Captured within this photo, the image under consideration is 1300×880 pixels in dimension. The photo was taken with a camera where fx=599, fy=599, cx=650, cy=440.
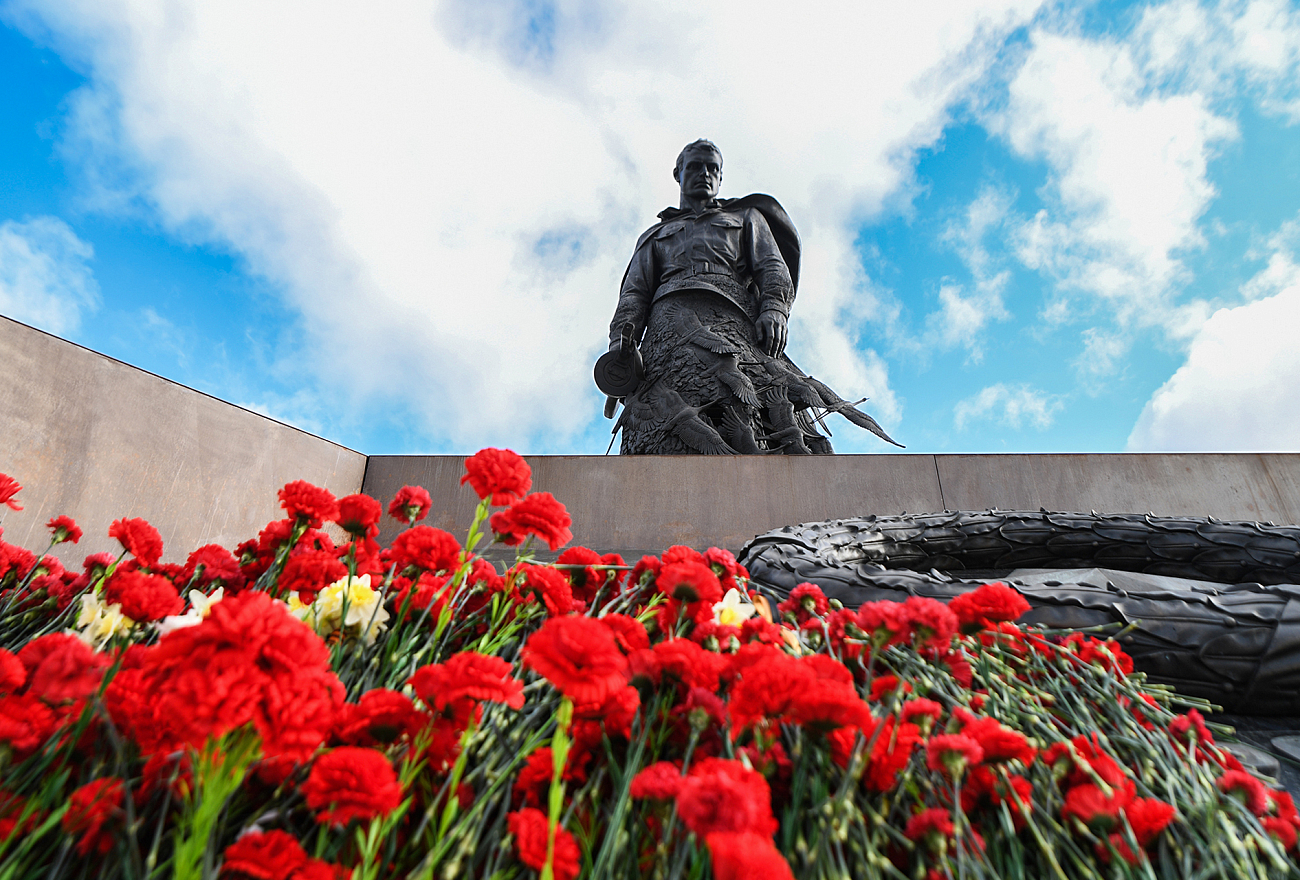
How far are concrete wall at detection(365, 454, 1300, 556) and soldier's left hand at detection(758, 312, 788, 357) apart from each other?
7.04ft

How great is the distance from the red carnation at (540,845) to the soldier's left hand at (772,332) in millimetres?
5850

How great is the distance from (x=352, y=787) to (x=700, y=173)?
725cm

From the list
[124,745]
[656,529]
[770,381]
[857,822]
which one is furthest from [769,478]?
[124,745]

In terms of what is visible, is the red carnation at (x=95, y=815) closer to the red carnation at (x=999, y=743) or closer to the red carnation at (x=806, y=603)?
the red carnation at (x=999, y=743)

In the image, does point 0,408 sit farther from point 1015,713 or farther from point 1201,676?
point 1201,676

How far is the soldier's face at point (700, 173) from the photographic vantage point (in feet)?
22.6

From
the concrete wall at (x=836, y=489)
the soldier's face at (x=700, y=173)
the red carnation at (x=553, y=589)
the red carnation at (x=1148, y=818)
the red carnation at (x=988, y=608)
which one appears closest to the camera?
the red carnation at (x=1148, y=818)

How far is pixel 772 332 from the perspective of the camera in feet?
20.1

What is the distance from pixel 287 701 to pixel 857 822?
0.61m

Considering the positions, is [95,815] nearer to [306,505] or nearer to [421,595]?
[421,595]

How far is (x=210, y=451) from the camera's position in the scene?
3.26 m

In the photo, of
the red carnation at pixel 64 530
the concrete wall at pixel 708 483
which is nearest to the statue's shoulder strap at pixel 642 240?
the concrete wall at pixel 708 483

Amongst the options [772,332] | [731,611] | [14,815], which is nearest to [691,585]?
[731,611]

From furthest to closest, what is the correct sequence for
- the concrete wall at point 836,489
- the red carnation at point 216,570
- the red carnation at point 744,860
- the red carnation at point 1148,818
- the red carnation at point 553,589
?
the concrete wall at point 836,489
the red carnation at point 216,570
the red carnation at point 553,589
the red carnation at point 1148,818
the red carnation at point 744,860
